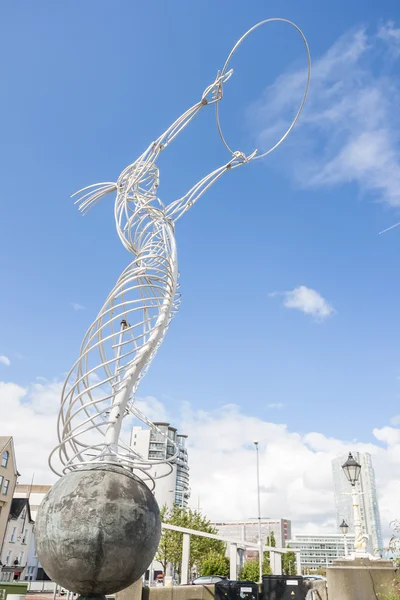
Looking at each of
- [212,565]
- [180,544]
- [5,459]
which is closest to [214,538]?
[5,459]

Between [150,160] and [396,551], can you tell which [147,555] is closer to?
[396,551]

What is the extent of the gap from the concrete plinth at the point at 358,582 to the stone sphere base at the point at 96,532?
5.21m

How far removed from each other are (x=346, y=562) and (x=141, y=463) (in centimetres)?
747

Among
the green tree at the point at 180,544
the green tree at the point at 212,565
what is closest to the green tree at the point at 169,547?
the green tree at the point at 180,544

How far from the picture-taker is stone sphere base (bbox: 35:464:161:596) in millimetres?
5453

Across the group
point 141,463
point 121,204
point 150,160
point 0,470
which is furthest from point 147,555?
point 0,470

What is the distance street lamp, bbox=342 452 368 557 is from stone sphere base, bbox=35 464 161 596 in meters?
7.58

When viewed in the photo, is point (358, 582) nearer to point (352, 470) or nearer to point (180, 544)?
point (352, 470)

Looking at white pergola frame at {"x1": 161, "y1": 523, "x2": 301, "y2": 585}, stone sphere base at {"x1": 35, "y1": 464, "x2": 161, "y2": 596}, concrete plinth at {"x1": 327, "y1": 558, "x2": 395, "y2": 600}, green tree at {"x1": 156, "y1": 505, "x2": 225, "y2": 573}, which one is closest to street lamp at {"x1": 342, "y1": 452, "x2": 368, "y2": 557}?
concrete plinth at {"x1": 327, "y1": 558, "x2": 395, "y2": 600}

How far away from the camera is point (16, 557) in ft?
174

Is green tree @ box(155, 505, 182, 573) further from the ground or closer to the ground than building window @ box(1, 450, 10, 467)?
closer to the ground

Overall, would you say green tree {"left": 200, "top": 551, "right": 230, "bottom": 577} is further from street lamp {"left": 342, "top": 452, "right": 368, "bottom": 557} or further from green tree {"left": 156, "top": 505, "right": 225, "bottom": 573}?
street lamp {"left": 342, "top": 452, "right": 368, "bottom": 557}

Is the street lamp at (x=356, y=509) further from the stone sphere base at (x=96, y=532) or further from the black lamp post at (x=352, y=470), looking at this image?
the stone sphere base at (x=96, y=532)

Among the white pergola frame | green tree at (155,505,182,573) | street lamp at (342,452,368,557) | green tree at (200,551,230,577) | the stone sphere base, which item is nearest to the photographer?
the stone sphere base
